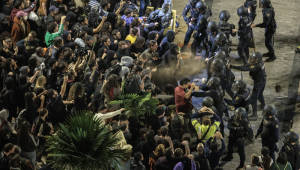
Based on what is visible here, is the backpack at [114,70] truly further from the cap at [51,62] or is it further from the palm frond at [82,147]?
the palm frond at [82,147]

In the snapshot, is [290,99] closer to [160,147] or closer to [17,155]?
[160,147]

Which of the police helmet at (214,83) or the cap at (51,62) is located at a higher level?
the cap at (51,62)

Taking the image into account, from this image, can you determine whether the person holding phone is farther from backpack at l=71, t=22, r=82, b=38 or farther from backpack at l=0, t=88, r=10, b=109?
backpack at l=0, t=88, r=10, b=109

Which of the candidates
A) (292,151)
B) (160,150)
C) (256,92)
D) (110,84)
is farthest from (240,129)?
(110,84)

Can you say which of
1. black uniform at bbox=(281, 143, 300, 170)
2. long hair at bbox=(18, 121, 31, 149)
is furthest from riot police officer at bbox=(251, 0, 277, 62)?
long hair at bbox=(18, 121, 31, 149)

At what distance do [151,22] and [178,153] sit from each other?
18.2 feet

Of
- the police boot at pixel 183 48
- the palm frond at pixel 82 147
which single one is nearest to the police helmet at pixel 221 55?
the police boot at pixel 183 48

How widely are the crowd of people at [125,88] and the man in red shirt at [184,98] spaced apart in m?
0.02

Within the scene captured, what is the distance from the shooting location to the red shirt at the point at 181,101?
29.0ft

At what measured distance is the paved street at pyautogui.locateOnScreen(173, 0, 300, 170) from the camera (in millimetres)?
10555

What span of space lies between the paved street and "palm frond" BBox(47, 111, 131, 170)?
4147 mm

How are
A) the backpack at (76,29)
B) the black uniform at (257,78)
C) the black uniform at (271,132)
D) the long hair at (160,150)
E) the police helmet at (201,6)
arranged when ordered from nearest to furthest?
the long hair at (160,150), the black uniform at (271,132), the black uniform at (257,78), the backpack at (76,29), the police helmet at (201,6)

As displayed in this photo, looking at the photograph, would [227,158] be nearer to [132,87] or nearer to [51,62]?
[132,87]

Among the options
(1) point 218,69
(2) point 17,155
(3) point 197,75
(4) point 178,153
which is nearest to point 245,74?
(3) point 197,75
